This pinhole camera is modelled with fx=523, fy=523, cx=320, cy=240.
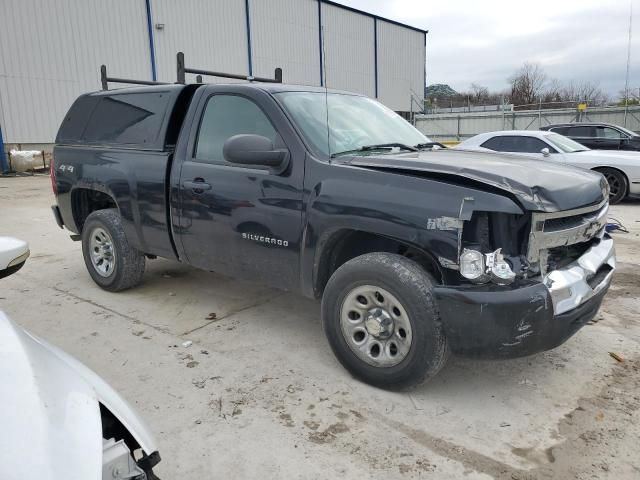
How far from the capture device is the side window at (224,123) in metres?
3.88

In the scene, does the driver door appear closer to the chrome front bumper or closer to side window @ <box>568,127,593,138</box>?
the chrome front bumper

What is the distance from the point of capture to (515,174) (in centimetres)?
298

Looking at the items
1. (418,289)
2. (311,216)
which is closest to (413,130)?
(311,216)

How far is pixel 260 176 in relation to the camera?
3.72 metres

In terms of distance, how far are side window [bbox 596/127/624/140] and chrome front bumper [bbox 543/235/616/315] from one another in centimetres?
1021

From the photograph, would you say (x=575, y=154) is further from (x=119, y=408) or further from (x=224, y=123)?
(x=119, y=408)

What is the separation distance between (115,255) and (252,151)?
231cm

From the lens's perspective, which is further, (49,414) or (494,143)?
(494,143)

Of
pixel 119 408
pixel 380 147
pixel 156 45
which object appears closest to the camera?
pixel 119 408

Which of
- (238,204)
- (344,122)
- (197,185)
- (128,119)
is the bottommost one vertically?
(238,204)

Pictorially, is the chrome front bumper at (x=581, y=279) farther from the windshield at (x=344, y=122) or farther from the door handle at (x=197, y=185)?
the door handle at (x=197, y=185)

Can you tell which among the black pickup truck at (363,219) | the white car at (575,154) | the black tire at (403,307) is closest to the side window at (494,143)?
the white car at (575,154)

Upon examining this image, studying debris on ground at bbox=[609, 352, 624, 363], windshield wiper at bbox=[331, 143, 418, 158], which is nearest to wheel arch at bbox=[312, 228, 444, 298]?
windshield wiper at bbox=[331, 143, 418, 158]

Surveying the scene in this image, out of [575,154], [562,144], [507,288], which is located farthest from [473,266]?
[562,144]
